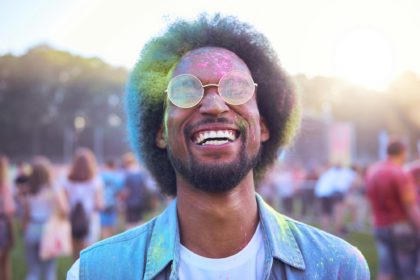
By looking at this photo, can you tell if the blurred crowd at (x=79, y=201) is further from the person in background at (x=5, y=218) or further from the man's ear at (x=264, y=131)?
the man's ear at (x=264, y=131)

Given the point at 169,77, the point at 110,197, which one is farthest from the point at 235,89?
the point at 110,197

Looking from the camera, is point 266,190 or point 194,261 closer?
point 194,261

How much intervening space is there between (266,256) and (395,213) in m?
4.66

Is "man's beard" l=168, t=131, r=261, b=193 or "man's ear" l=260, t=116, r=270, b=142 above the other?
"man's ear" l=260, t=116, r=270, b=142

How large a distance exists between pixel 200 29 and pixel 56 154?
3929cm

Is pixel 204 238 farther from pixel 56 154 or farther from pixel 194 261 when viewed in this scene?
pixel 56 154

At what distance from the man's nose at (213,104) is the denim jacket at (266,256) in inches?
19.5

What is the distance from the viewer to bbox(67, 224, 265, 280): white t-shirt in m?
2.04

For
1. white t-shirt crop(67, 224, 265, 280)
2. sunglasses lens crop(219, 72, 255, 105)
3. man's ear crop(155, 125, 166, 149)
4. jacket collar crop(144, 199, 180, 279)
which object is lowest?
white t-shirt crop(67, 224, 265, 280)

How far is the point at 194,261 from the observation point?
209cm

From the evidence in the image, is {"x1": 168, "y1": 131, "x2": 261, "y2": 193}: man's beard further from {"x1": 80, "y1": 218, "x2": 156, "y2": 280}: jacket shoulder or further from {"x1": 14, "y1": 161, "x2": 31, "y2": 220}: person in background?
{"x1": 14, "y1": 161, "x2": 31, "y2": 220}: person in background

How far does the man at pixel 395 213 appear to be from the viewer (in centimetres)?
609

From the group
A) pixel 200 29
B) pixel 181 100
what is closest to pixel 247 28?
pixel 200 29

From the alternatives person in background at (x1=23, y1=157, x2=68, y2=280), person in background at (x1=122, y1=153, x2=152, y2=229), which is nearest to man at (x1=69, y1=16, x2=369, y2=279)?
person in background at (x1=23, y1=157, x2=68, y2=280)
